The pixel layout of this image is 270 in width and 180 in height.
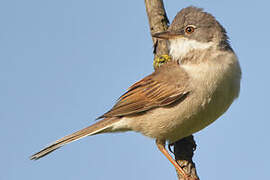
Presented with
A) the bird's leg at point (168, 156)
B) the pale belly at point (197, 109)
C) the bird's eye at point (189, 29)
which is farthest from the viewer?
the bird's eye at point (189, 29)

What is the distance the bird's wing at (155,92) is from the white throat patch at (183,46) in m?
0.20

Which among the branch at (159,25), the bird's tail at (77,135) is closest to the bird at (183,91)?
the bird's tail at (77,135)

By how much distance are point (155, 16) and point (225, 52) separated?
5.28 ft

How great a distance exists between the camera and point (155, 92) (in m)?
6.14

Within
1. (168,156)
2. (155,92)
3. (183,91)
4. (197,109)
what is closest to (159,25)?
(155,92)

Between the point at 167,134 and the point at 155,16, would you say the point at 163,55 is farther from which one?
the point at 167,134

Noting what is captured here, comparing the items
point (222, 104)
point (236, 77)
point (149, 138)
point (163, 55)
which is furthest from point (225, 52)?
point (149, 138)

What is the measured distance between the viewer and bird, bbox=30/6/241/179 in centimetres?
566

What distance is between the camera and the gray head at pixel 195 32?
590 cm

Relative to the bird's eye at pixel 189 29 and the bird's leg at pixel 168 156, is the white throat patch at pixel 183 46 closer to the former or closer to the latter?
the bird's eye at pixel 189 29

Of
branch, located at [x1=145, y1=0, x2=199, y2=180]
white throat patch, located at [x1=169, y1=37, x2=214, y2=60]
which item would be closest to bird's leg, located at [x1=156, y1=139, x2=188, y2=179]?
branch, located at [x1=145, y1=0, x2=199, y2=180]

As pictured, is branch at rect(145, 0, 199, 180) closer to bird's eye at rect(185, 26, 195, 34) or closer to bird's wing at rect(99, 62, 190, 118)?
bird's wing at rect(99, 62, 190, 118)

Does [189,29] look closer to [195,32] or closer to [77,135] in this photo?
[195,32]

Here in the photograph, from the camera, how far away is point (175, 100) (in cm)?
584
